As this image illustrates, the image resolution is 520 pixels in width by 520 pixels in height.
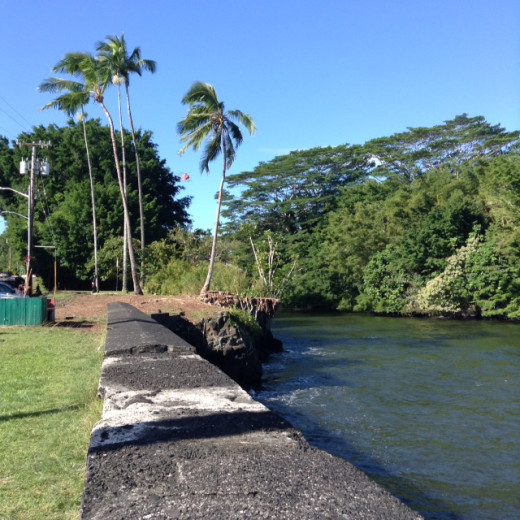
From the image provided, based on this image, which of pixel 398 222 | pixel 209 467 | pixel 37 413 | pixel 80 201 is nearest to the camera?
pixel 209 467

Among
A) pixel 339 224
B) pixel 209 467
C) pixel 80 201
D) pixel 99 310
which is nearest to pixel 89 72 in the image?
pixel 99 310

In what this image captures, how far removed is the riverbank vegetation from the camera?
97.1ft

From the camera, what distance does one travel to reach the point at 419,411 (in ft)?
34.0

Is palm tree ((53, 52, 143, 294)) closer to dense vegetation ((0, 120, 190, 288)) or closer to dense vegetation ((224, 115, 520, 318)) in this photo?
dense vegetation ((0, 120, 190, 288))

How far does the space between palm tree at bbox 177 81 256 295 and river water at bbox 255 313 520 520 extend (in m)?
9.94

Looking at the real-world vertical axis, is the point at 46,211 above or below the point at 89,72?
below

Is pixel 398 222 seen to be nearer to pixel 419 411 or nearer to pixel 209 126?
pixel 209 126

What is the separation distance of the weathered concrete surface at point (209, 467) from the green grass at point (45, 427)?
53 cm

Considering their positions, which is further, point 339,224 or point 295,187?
point 295,187

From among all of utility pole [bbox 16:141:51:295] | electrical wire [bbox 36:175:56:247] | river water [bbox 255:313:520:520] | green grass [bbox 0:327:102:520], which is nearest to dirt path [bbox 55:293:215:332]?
utility pole [bbox 16:141:51:295]

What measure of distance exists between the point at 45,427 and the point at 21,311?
11.2 m

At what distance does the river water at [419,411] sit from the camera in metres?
6.91

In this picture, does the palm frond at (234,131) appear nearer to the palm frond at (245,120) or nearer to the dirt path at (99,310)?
the palm frond at (245,120)

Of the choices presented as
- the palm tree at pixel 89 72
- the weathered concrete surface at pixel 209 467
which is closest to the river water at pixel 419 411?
the weathered concrete surface at pixel 209 467
